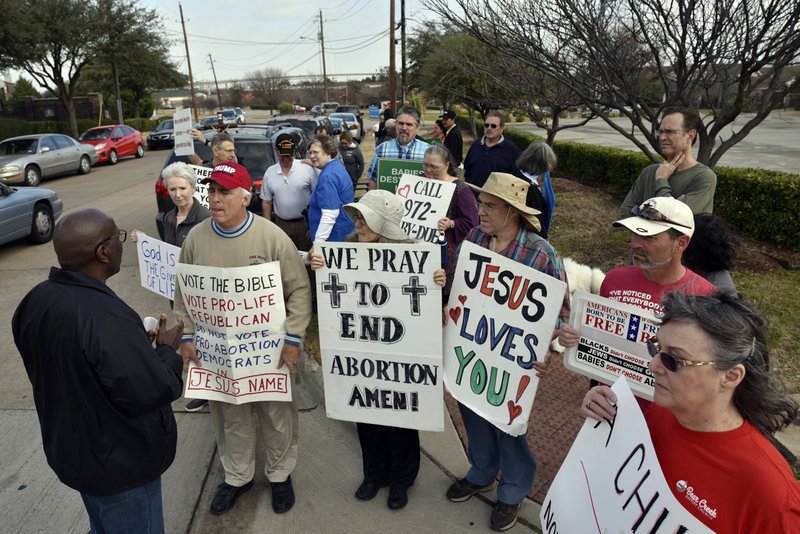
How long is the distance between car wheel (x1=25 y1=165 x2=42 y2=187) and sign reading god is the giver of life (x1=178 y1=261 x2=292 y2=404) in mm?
16915

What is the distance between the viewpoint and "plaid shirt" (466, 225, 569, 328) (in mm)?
2904

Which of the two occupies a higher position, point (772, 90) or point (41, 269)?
point (772, 90)

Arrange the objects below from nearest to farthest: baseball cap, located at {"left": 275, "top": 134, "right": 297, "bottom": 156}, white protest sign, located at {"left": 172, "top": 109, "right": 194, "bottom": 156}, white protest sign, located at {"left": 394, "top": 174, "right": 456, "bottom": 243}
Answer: white protest sign, located at {"left": 394, "top": 174, "right": 456, "bottom": 243}, baseball cap, located at {"left": 275, "top": 134, "right": 297, "bottom": 156}, white protest sign, located at {"left": 172, "top": 109, "right": 194, "bottom": 156}

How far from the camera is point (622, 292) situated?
2695mm

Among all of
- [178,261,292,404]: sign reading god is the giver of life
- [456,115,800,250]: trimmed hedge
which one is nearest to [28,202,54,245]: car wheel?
[178,261,292,404]: sign reading god is the giver of life

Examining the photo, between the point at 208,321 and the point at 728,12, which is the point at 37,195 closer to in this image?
the point at 208,321

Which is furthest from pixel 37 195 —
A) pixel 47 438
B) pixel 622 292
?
pixel 622 292

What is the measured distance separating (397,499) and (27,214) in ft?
30.6

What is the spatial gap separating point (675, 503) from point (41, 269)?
9.55 metres

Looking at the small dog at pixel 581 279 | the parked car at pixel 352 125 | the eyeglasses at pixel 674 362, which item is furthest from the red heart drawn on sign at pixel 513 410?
the parked car at pixel 352 125

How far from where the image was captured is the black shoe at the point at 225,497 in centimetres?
343

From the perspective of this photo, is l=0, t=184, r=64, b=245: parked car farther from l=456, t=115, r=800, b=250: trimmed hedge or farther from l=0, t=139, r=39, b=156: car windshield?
l=456, t=115, r=800, b=250: trimmed hedge

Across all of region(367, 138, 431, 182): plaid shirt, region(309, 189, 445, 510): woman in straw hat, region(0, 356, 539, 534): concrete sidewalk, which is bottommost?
region(0, 356, 539, 534): concrete sidewalk

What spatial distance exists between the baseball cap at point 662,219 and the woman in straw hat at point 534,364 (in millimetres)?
488
